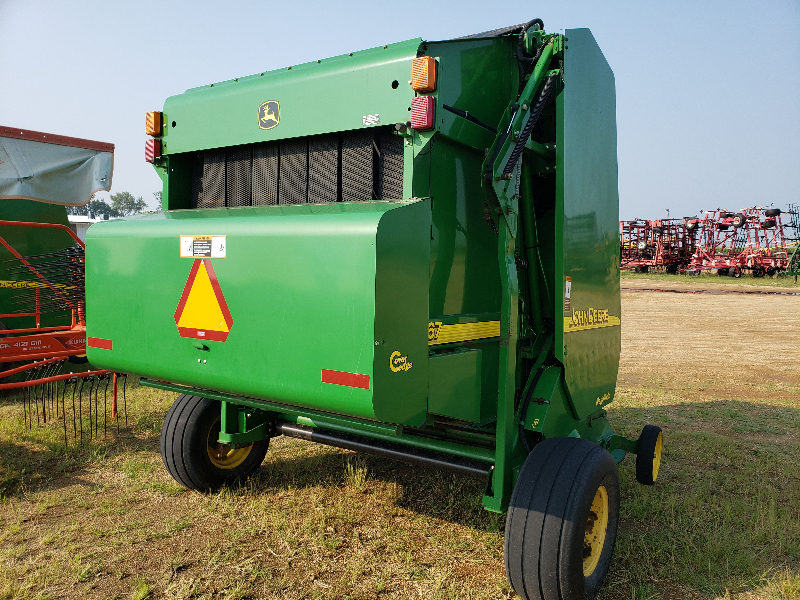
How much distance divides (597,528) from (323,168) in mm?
2313

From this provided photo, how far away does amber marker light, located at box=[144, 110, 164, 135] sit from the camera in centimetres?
367

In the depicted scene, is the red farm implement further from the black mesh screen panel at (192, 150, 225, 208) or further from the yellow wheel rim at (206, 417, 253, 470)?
the black mesh screen panel at (192, 150, 225, 208)

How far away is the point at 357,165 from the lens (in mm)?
3035

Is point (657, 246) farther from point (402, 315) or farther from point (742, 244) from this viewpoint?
point (402, 315)

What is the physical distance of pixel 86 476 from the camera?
14.5 ft

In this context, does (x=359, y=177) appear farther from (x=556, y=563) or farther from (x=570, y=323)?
(x=556, y=563)

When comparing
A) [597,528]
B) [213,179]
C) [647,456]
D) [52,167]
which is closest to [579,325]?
[597,528]

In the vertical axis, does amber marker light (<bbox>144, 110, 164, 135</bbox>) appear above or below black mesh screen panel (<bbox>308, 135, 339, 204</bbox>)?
above

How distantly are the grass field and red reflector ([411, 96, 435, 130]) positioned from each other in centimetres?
218

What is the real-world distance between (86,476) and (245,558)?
6.32 ft

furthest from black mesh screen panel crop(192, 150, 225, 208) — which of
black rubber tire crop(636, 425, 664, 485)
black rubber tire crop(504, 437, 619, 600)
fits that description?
black rubber tire crop(636, 425, 664, 485)

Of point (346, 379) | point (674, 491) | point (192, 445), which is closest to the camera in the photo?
point (346, 379)

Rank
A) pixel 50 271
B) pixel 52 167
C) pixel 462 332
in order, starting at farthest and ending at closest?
pixel 52 167 < pixel 50 271 < pixel 462 332

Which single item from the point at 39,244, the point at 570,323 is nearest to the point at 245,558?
the point at 570,323
